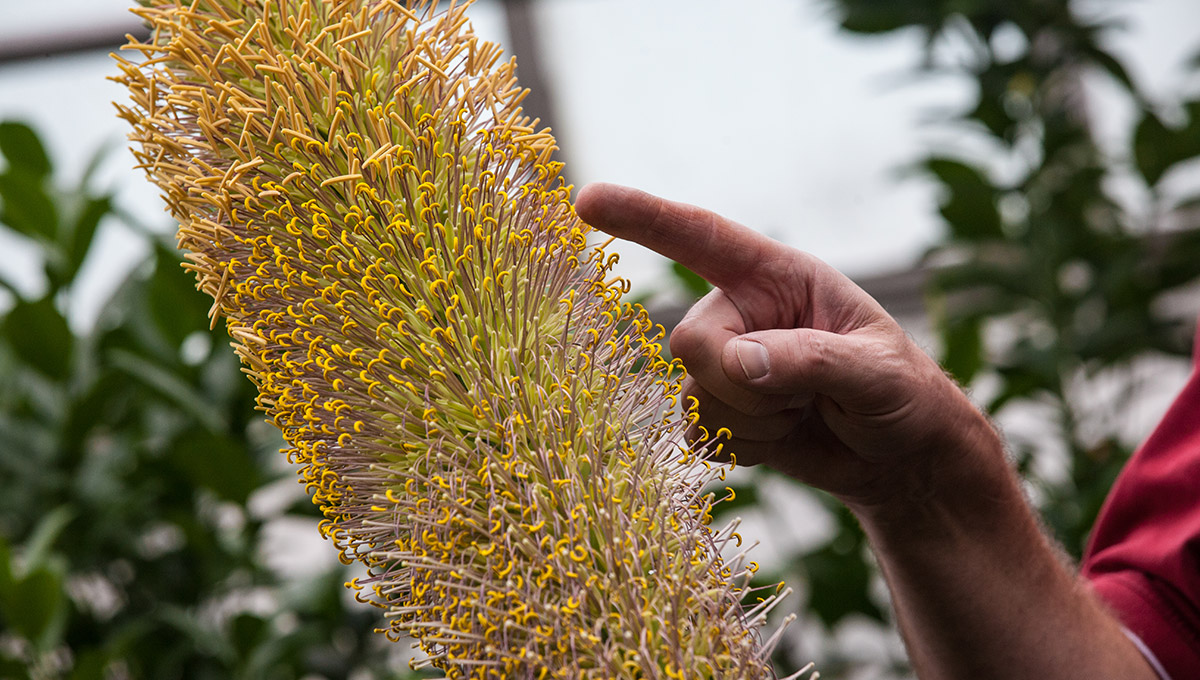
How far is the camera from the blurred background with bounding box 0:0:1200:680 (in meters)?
1.07

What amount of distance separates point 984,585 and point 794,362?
0.33m

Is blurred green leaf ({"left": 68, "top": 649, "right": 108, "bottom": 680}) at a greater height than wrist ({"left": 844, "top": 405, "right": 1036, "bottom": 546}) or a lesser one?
lesser

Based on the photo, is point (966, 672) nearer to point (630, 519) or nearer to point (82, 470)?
point (630, 519)

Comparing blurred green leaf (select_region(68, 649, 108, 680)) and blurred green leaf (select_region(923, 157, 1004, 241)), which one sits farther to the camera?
blurred green leaf (select_region(923, 157, 1004, 241))

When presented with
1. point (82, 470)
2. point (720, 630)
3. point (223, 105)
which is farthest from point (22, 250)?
point (720, 630)

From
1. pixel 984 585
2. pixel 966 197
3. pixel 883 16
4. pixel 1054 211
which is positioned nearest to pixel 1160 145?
pixel 1054 211

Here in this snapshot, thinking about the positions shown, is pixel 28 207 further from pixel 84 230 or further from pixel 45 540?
pixel 45 540

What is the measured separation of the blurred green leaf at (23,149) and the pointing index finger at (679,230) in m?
1.17

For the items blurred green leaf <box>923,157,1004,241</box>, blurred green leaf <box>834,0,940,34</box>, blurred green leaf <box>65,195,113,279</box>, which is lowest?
blurred green leaf <box>923,157,1004,241</box>

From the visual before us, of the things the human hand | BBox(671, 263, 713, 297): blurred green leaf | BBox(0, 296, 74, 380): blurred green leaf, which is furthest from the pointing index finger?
BBox(0, 296, 74, 380): blurred green leaf

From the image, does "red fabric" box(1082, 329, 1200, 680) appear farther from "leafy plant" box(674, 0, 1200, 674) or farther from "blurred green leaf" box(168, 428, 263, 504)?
"blurred green leaf" box(168, 428, 263, 504)

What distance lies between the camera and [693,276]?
121cm

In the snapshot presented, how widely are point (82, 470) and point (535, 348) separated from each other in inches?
40.2

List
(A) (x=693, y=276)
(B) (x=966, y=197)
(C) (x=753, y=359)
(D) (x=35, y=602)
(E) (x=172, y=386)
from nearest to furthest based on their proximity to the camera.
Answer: (C) (x=753, y=359)
(D) (x=35, y=602)
(E) (x=172, y=386)
(A) (x=693, y=276)
(B) (x=966, y=197)
